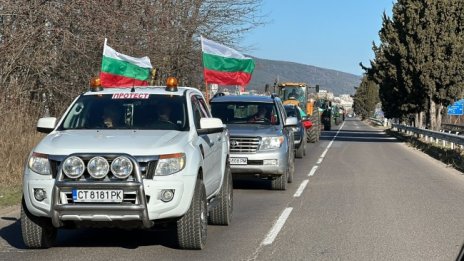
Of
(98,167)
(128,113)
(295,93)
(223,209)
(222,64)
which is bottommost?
(223,209)

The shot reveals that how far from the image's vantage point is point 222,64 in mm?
18312

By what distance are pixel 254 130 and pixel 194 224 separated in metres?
6.12

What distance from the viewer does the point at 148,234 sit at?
853 cm

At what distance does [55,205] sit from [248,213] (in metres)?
4.27

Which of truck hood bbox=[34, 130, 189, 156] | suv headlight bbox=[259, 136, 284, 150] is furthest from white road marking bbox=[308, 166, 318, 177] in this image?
truck hood bbox=[34, 130, 189, 156]

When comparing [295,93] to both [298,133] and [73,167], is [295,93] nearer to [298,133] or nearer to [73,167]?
[298,133]

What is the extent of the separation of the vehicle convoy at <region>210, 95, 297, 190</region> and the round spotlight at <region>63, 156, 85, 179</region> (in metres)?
6.22

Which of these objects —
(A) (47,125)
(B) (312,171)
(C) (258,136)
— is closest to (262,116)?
(C) (258,136)

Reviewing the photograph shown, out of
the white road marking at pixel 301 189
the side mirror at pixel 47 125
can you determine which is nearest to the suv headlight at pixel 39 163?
the side mirror at pixel 47 125

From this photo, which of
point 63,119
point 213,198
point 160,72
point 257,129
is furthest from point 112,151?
point 160,72

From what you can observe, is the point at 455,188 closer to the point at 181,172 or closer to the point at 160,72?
the point at 181,172

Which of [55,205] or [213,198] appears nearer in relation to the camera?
[55,205]

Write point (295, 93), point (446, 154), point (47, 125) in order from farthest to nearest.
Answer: point (295, 93)
point (446, 154)
point (47, 125)

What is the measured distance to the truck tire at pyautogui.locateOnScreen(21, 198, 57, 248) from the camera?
23.1ft
